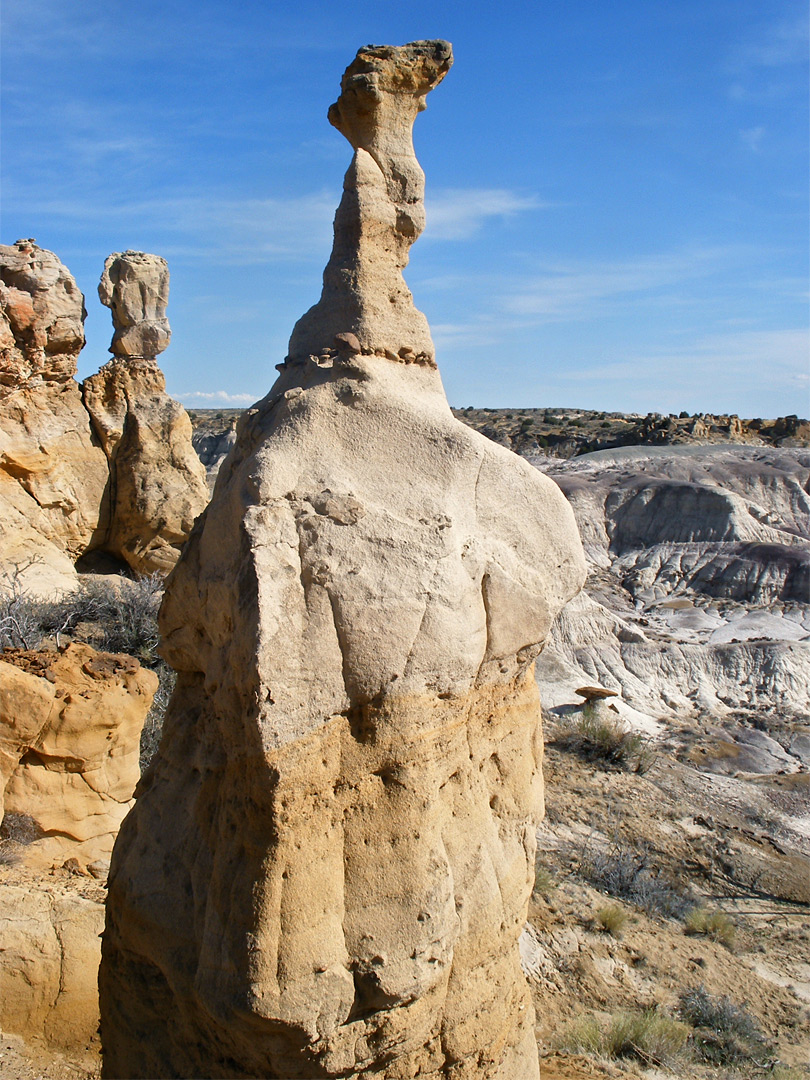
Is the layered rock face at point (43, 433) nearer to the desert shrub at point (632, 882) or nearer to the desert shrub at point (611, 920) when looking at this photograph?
the desert shrub at point (632, 882)

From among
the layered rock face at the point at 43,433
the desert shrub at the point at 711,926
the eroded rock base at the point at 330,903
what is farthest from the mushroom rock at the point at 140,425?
the eroded rock base at the point at 330,903

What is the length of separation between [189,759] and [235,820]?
1.70ft

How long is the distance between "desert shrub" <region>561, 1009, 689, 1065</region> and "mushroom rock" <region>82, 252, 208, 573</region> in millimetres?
8611

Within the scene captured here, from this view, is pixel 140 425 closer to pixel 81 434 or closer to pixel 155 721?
pixel 81 434

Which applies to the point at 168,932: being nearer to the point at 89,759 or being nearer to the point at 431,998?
the point at 431,998

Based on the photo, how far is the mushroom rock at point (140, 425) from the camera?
11.4 m

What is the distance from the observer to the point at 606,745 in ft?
35.0

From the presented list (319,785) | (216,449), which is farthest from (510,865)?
(216,449)

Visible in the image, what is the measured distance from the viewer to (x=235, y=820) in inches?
93.7

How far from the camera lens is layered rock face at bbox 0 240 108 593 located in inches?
379

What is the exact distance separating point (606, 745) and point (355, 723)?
898 cm

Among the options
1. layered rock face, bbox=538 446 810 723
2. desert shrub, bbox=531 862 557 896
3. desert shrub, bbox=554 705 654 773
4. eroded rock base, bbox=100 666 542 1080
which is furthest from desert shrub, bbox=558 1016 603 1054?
layered rock face, bbox=538 446 810 723

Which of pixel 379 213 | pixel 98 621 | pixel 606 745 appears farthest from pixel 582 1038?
pixel 98 621

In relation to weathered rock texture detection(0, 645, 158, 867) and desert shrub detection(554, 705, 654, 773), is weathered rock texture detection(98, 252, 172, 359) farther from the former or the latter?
desert shrub detection(554, 705, 654, 773)
